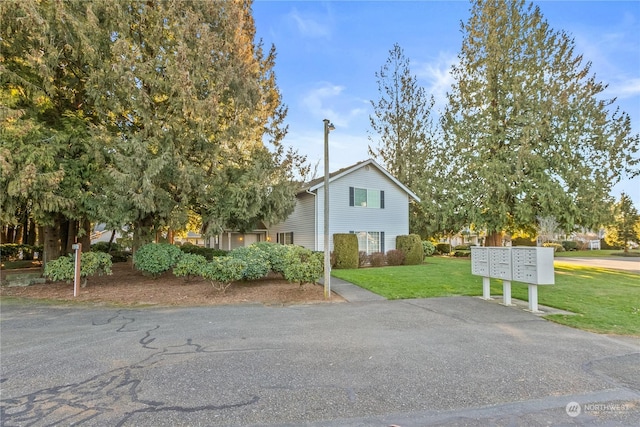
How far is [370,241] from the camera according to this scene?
19.8 meters

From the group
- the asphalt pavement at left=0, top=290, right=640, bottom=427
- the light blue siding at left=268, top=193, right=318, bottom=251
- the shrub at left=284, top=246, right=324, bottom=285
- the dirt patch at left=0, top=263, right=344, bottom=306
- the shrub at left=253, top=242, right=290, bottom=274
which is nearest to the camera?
the asphalt pavement at left=0, top=290, right=640, bottom=427

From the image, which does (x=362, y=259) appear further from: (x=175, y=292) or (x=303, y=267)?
(x=175, y=292)

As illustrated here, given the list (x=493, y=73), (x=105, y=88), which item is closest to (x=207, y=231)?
(x=105, y=88)

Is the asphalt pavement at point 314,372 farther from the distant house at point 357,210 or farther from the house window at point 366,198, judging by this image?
the house window at point 366,198

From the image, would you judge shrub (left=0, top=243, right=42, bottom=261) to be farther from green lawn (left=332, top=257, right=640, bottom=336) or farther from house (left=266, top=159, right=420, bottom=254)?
green lawn (left=332, top=257, right=640, bottom=336)

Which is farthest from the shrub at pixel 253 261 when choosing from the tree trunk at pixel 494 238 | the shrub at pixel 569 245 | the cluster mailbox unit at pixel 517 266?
the shrub at pixel 569 245

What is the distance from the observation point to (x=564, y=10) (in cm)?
1173

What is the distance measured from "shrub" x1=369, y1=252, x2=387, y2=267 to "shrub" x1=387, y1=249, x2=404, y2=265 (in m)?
0.45

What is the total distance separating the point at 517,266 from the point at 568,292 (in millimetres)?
3946

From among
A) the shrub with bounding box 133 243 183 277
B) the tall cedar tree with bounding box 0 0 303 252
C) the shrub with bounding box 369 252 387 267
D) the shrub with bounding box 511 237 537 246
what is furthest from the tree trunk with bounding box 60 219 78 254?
the shrub with bounding box 511 237 537 246

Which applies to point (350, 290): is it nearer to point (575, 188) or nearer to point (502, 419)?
point (502, 419)

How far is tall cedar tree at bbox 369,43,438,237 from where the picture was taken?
31.5 m

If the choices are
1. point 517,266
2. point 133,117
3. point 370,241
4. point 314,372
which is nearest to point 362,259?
point 370,241

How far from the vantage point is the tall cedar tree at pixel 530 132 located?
1783 centimetres
